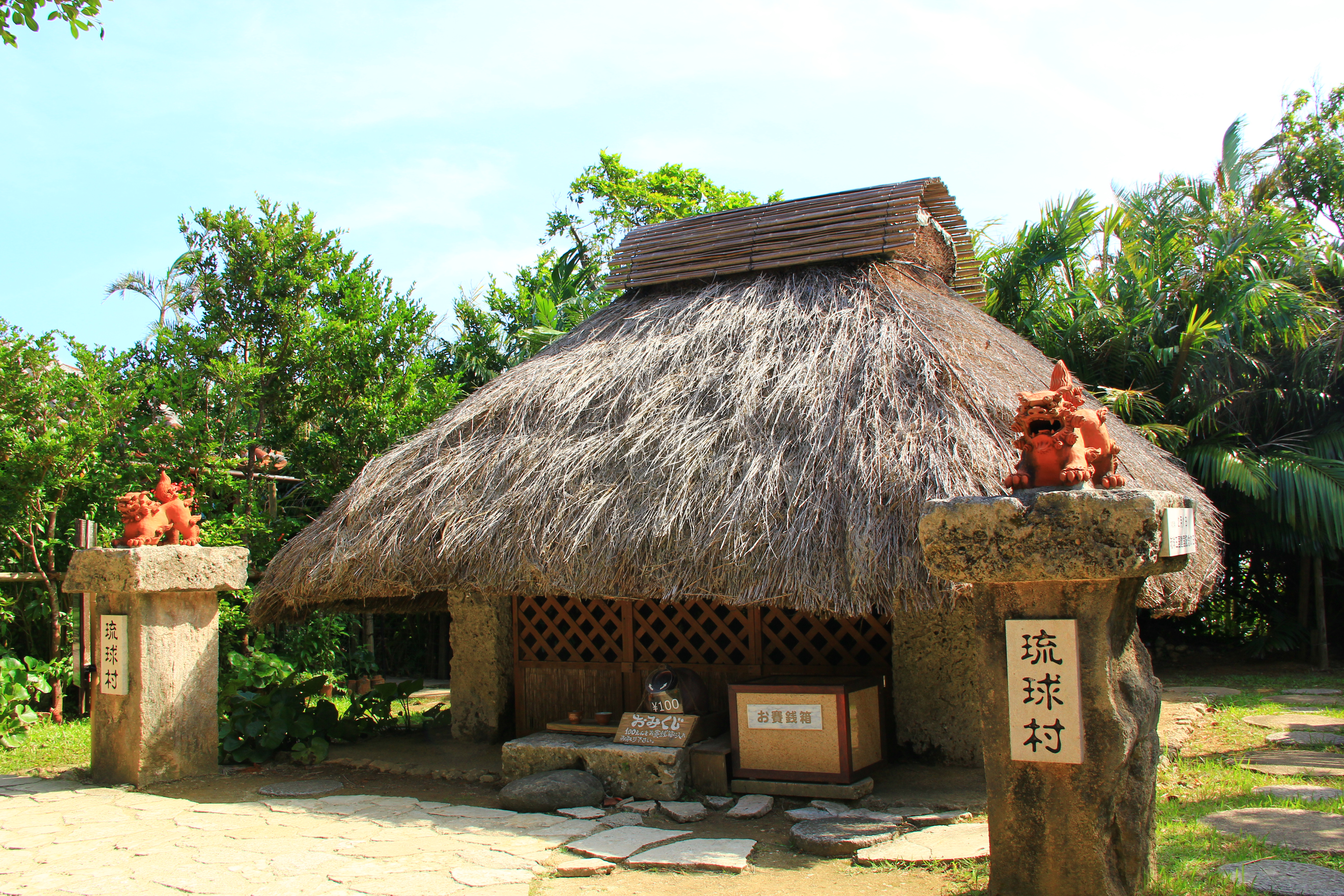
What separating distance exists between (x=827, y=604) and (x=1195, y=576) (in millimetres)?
2752

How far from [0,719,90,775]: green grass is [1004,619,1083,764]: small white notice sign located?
703cm

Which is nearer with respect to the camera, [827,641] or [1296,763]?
[1296,763]

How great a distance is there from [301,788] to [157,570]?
185cm

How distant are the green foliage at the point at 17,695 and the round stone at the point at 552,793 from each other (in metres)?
4.87

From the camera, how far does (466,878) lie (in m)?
4.57

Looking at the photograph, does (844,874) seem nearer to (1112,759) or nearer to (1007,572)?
(1112,759)

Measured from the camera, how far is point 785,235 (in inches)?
336

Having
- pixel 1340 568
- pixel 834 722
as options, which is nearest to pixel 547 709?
pixel 834 722

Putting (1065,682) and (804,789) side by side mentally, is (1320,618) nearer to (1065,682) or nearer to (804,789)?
(804,789)

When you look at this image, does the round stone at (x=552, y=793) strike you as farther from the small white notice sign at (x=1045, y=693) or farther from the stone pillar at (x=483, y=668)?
the small white notice sign at (x=1045, y=693)

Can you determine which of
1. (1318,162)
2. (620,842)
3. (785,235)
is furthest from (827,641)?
(1318,162)

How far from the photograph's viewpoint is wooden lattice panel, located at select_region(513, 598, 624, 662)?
24.8 feet

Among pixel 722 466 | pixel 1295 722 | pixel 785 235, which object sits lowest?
pixel 1295 722

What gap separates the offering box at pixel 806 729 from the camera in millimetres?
5824
